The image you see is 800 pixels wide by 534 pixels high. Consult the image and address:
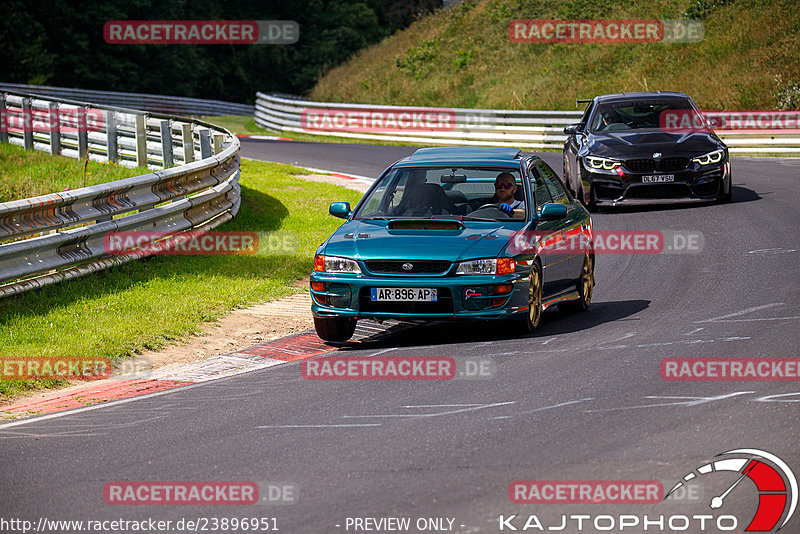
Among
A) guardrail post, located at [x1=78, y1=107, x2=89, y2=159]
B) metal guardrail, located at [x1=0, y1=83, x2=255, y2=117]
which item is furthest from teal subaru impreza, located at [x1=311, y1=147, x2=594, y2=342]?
metal guardrail, located at [x1=0, y1=83, x2=255, y2=117]

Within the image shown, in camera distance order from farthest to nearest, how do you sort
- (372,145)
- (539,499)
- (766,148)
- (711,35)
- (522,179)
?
(711,35) < (372,145) < (766,148) < (522,179) < (539,499)

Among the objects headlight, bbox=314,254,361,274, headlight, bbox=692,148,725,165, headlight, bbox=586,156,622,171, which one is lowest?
headlight, bbox=586,156,622,171

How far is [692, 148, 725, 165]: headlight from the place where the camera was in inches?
695

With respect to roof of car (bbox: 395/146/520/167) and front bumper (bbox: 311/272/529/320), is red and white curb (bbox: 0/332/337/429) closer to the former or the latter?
front bumper (bbox: 311/272/529/320)

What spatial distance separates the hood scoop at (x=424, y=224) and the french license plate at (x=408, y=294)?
2.65ft

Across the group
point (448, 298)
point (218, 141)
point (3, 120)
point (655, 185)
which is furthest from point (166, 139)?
point (448, 298)

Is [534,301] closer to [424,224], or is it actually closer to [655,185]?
[424,224]

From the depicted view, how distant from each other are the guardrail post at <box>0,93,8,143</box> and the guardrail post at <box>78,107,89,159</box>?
4.59 m

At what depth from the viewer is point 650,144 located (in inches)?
697

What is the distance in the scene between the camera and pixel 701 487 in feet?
19.3

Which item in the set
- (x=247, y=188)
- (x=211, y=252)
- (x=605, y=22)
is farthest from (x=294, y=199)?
(x=605, y=22)

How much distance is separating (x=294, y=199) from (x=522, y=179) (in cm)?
914

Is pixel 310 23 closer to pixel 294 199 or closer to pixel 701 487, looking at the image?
pixel 294 199

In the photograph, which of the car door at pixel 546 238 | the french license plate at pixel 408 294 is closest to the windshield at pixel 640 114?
the car door at pixel 546 238
